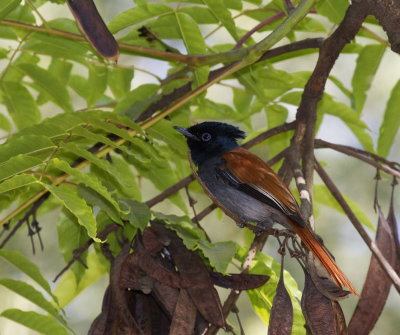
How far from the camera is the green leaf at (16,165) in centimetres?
242

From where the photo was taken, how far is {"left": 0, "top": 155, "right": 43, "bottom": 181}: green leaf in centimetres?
242

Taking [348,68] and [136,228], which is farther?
[348,68]

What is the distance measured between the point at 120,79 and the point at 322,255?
1897 millimetres

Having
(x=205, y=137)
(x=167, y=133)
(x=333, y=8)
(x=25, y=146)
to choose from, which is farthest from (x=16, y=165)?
(x=333, y=8)

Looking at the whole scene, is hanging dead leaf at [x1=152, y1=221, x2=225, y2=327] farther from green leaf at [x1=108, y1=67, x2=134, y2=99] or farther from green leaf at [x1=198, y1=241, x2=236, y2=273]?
green leaf at [x1=108, y1=67, x2=134, y2=99]

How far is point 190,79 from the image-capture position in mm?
3654

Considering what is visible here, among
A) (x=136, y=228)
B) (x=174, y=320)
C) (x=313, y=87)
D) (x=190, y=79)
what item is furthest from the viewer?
(x=190, y=79)

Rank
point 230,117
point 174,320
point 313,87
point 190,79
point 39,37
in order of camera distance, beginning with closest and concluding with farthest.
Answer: point 174,320 → point 313,87 → point 39,37 → point 190,79 → point 230,117

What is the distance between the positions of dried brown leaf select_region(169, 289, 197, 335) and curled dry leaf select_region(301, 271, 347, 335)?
0.49 metres

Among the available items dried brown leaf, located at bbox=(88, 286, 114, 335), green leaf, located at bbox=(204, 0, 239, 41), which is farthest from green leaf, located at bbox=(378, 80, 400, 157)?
dried brown leaf, located at bbox=(88, 286, 114, 335)

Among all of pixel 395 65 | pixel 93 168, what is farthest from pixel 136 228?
pixel 395 65

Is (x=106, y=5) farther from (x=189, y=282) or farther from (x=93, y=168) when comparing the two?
(x=189, y=282)

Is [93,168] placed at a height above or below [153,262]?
above

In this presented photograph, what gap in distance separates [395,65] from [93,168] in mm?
6274
